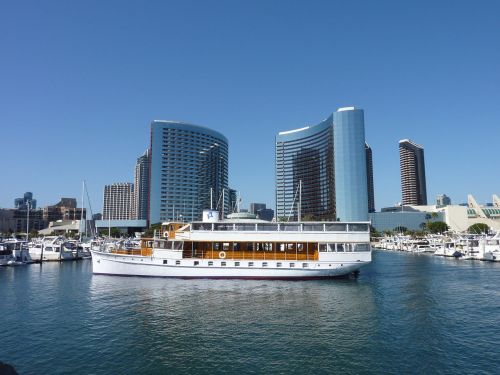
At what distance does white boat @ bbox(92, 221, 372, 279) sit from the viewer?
50.1 metres

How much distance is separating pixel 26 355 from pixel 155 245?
30908mm

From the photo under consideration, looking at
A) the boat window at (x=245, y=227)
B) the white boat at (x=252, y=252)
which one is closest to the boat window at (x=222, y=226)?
the white boat at (x=252, y=252)

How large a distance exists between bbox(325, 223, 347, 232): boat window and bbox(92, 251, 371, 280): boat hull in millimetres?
4275

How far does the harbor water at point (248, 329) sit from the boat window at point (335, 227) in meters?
8.83

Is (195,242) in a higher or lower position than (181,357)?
higher

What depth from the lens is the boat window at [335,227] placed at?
50.7m

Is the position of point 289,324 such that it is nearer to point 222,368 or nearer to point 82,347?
point 222,368

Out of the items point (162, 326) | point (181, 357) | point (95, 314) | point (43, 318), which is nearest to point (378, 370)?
point (181, 357)

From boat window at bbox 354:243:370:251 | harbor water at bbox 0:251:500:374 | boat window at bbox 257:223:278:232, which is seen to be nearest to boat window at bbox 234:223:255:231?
boat window at bbox 257:223:278:232

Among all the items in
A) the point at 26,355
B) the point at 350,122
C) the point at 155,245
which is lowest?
the point at 26,355

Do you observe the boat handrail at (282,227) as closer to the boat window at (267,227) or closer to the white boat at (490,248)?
the boat window at (267,227)

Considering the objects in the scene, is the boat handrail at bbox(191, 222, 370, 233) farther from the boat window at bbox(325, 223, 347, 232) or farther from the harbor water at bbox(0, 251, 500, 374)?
the harbor water at bbox(0, 251, 500, 374)

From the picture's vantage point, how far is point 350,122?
628 feet

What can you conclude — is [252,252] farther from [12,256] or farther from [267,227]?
[12,256]
